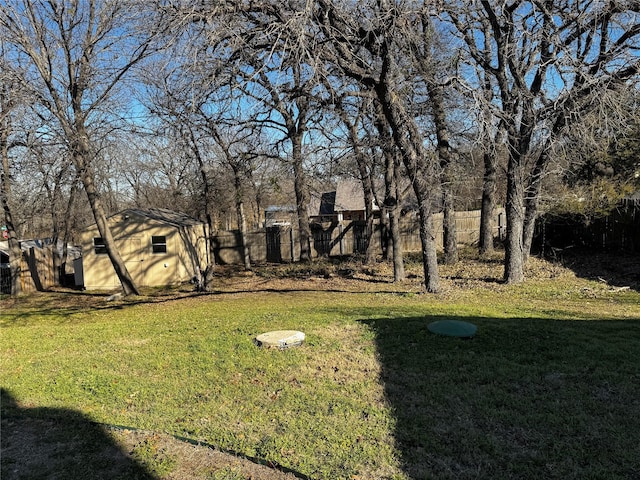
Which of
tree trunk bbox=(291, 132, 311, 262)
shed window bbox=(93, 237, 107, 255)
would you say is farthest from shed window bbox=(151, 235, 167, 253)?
tree trunk bbox=(291, 132, 311, 262)

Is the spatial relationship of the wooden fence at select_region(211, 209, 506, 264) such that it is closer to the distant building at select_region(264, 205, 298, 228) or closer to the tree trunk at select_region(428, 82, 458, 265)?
the tree trunk at select_region(428, 82, 458, 265)

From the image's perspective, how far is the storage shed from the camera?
56.5 feet

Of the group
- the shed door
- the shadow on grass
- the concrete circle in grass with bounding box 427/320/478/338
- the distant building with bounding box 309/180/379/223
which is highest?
the distant building with bounding box 309/180/379/223

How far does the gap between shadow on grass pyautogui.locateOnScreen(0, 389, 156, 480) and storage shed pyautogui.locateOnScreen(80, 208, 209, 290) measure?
536 inches

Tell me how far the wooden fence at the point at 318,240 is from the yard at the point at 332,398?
1391 cm

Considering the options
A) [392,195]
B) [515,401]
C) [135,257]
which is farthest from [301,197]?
[515,401]

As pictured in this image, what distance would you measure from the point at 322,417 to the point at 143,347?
3426 mm

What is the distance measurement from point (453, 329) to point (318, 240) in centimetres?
1641

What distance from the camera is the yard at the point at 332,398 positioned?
2959 mm

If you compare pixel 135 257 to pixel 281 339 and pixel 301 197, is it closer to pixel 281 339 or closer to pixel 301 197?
pixel 301 197

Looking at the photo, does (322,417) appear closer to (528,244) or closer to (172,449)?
(172,449)

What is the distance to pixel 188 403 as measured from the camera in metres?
4.02

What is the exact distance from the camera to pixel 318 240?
2217 centimetres

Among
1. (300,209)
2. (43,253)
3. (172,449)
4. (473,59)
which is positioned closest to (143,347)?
(172,449)
